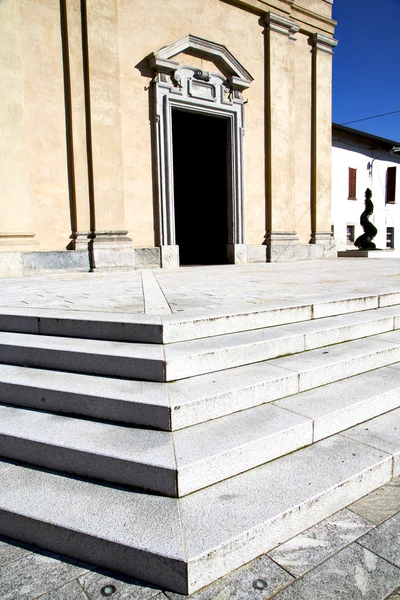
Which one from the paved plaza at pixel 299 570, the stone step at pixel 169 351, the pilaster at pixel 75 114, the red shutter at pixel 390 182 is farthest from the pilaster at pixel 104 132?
the red shutter at pixel 390 182

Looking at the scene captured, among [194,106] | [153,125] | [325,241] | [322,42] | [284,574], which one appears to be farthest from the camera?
[325,241]

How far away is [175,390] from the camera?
2992 millimetres

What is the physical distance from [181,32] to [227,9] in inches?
82.0

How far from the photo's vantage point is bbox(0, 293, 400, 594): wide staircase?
219 centimetres

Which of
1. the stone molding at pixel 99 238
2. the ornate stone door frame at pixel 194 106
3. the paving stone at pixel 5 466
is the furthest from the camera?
the ornate stone door frame at pixel 194 106

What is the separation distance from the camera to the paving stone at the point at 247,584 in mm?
1966

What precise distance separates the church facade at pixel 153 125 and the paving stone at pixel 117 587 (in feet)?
29.1

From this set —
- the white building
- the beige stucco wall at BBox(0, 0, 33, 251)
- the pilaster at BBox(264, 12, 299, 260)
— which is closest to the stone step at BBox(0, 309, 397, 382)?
the beige stucco wall at BBox(0, 0, 33, 251)

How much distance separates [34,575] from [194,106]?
1273 centimetres

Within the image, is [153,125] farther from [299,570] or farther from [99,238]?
[299,570]

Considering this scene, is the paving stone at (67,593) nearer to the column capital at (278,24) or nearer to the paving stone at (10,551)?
the paving stone at (10,551)

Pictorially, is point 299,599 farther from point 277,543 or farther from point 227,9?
point 227,9

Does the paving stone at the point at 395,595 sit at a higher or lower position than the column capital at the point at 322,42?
lower

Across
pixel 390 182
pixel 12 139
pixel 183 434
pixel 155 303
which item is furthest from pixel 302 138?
pixel 183 434
